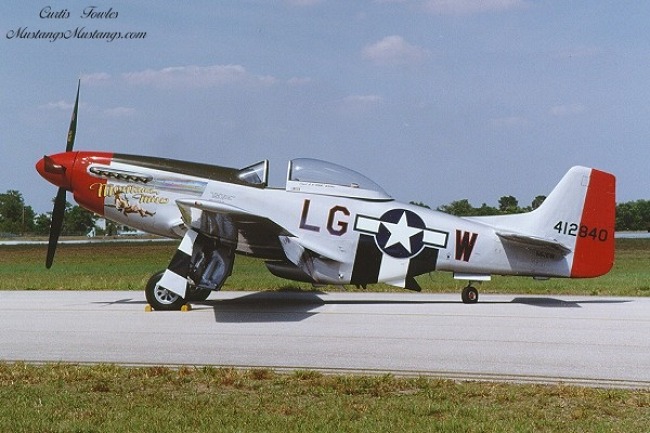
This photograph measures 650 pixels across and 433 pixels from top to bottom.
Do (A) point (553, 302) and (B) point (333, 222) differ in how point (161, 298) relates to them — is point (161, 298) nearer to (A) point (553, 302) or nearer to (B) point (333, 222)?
(B) point (333, 222)

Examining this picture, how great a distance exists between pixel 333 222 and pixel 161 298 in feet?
10.5

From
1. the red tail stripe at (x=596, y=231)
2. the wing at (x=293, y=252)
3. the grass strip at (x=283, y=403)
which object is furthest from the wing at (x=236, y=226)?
the red tail stripe at (x=596, y=231)

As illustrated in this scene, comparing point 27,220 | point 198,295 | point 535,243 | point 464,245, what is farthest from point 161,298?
point 27,220

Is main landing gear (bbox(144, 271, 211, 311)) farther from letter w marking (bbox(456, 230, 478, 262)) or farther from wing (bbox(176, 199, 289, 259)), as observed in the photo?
letter w marking (bbox(456, 230, 478, 262))

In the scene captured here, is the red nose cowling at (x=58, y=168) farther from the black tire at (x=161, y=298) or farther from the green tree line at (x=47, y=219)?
the green tree line at (x=47, y=219)

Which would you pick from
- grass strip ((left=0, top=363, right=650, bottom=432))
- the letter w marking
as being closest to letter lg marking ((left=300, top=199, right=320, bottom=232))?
the letter w marking

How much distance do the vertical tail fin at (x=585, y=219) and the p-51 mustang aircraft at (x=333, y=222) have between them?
0.7 inches

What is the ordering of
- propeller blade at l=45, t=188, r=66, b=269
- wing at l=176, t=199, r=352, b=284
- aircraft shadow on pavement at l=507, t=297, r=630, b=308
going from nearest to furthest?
1. wing at l=176, t=199, r=352, b=284
2. aircraft shadow on pavement at l=507, t=297, r=630, b=308
3. propeller blade at l=45, t=188, r=66, b=269

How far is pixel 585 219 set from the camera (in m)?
12.6

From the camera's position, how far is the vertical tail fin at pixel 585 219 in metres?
12.6

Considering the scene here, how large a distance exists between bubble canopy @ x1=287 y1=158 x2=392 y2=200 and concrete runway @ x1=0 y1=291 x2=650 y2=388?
2055 mm

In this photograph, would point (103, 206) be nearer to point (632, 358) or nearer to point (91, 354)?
point (91, 354)

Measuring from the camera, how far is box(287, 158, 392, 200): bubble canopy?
12.1 metres

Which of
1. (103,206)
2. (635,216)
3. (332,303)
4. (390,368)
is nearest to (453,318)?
(332,303)
